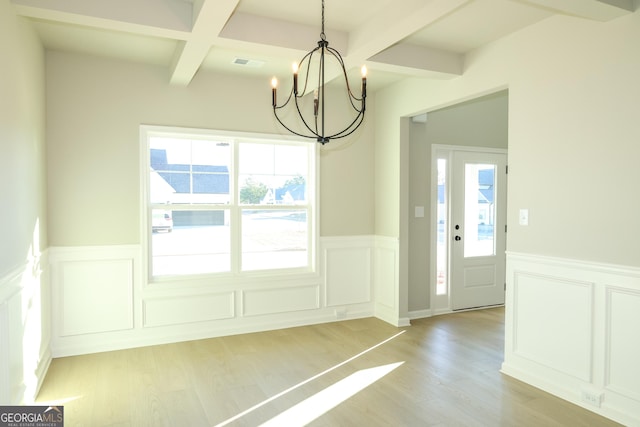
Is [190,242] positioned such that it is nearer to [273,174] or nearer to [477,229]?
[273,174]

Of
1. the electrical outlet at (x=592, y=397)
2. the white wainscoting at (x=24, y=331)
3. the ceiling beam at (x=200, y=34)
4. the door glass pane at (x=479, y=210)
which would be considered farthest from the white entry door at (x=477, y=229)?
the white wainscoting at (x=24, y=331)

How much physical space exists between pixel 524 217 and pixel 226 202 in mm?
2883

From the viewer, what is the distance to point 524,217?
3363 mm

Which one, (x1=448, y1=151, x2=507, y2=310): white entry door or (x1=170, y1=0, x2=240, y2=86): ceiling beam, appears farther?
(x1=448, y1=151, x2=507, y2=310): white entry door

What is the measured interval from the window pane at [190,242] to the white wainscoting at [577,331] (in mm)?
2807

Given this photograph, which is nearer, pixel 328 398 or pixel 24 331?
pixel 24 331

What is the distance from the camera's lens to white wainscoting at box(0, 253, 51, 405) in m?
2.38

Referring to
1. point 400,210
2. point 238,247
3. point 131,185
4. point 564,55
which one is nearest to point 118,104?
point 131,185

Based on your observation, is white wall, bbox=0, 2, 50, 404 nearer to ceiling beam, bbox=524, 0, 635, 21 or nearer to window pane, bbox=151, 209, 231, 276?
window pane, bbox=151, 209, 231, 276

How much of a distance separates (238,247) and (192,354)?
1.19 meters

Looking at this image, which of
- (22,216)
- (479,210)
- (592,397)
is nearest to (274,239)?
(22,216)

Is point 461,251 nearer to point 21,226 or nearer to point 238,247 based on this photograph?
point 238,247

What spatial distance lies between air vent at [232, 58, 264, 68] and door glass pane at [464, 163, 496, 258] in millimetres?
2912

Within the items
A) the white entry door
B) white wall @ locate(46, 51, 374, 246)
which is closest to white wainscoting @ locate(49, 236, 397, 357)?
white wall @ locate(46, 51, 374, 246)
